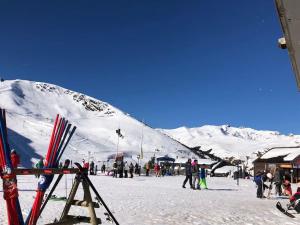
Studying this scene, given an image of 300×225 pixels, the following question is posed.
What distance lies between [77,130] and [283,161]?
285ft

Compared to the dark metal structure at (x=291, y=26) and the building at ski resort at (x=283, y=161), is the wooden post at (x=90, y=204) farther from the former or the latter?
the building at ski resort at (x=283, y=161)

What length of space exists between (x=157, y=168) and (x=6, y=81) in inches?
6148

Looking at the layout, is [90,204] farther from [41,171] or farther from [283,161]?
[283,161]

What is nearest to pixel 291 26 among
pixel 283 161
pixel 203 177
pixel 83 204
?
pixel 83 204

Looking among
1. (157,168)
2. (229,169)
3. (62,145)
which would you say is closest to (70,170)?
(62,145)

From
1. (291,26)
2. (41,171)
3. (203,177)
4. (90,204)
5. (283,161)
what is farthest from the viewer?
(283,161)

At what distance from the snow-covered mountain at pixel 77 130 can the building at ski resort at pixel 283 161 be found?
33494 mm

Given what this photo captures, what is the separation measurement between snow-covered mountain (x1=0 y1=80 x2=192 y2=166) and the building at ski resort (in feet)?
110

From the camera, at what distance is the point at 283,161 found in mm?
55188

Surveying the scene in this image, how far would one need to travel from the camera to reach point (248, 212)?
12.8 meters

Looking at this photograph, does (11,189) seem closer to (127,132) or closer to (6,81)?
(127,132)

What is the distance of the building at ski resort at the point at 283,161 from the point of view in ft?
171

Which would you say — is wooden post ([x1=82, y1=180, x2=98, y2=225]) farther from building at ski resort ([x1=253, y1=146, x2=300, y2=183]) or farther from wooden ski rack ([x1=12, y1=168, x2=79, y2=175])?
building at ski resort ([x1=253, y1=146, x2=300, y2=183])

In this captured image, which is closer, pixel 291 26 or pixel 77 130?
pixel 291 26
